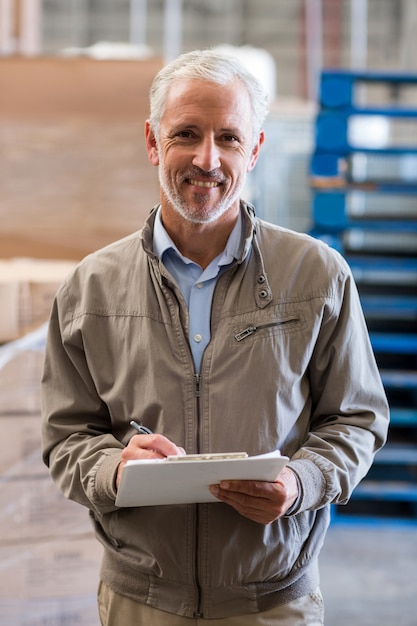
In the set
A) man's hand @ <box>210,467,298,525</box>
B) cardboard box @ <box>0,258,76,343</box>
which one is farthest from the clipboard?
cardboard box @ <box>0,258,76,343</box>

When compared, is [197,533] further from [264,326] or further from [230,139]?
[230,139]

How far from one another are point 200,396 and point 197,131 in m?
0.58

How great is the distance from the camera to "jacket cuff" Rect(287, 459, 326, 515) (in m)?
1.77

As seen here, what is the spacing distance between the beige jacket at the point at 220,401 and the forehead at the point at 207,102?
237mm

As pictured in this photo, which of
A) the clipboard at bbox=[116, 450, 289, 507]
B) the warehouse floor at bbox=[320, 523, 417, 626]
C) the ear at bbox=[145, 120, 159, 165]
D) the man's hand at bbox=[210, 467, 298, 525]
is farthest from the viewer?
the warehouse floor at bbox=[320, 523, 417, 626]

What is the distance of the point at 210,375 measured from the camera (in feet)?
6.06

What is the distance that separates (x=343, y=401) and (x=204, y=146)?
65 centimetres

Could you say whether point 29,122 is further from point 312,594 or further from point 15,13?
point 312,594

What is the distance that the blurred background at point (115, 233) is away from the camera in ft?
10.4

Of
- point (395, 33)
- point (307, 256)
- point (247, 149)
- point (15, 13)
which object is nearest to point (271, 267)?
point (307, 256)

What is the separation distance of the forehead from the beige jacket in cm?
24

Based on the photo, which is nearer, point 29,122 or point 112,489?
point 112,489

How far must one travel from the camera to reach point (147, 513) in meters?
1.88

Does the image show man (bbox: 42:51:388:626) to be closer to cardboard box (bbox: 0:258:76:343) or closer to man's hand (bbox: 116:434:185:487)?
man's hand (bbox: 116:434:185:487)
